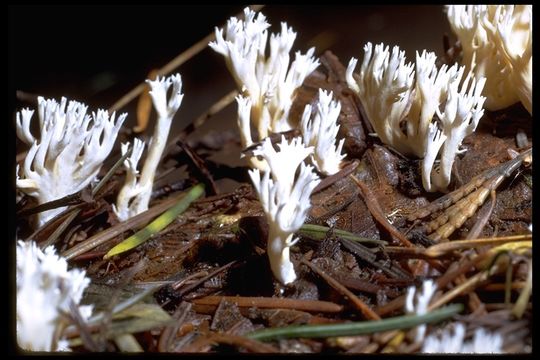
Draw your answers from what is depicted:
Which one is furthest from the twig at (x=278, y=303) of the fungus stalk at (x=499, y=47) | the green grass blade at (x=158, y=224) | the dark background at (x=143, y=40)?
the dark background at (x=143, y=40)

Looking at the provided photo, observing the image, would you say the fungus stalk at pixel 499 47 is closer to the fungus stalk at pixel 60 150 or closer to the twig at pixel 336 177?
the twig at pixel 336 177

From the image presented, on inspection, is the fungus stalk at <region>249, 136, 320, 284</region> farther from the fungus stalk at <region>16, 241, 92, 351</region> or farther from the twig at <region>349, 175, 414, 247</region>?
the fungus stalk at <region>16, 241, 92, 351</region>

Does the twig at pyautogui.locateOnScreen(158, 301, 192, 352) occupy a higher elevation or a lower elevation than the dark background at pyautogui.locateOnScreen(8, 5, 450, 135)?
lower

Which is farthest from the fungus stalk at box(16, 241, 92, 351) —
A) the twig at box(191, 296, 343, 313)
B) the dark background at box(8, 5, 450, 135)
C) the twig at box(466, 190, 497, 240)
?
the dark background at box(8, 5, 450, 135)

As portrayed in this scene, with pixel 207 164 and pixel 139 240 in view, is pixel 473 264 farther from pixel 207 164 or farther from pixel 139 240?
pixel 207 164

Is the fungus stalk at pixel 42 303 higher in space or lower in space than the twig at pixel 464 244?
higher

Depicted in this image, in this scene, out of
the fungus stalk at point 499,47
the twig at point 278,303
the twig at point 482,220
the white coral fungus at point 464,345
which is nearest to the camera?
the white coral fungus at point 464,345

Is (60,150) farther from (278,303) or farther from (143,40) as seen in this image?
(143,40)
